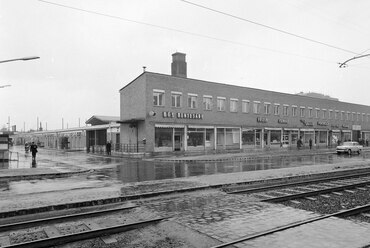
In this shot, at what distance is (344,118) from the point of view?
61281mm

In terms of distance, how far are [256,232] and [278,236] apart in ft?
1.59

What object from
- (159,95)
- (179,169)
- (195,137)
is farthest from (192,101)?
(179,169)

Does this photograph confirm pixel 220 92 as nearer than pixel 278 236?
No

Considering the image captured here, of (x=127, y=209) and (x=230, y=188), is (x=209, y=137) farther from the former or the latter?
(x=127, y=209)

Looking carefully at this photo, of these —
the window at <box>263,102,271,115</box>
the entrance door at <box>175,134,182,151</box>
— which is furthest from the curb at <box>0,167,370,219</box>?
the window at <box>263,102,271,115</box>

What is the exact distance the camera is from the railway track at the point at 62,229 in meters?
6.07

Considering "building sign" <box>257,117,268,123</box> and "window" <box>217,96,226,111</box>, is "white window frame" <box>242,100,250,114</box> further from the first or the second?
"window" <box>217,96,226,111</box>

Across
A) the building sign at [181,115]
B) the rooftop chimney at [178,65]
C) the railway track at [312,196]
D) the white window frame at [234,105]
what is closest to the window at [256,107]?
the white window frame at [234,105]

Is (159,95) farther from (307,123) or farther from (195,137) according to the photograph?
(307,123)

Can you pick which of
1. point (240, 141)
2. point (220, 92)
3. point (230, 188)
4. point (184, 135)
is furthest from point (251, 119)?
point (230, 188)

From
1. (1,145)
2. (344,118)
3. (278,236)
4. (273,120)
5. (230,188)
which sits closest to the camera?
(278,236)

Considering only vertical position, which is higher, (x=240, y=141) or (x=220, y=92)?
(x=220, y=92)

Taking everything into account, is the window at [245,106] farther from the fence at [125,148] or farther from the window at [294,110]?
the fence at [125,148]

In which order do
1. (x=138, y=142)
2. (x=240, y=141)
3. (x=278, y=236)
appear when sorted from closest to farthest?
(x=278, y=236) < (x=138, y=142) < (x=240, y=141)
